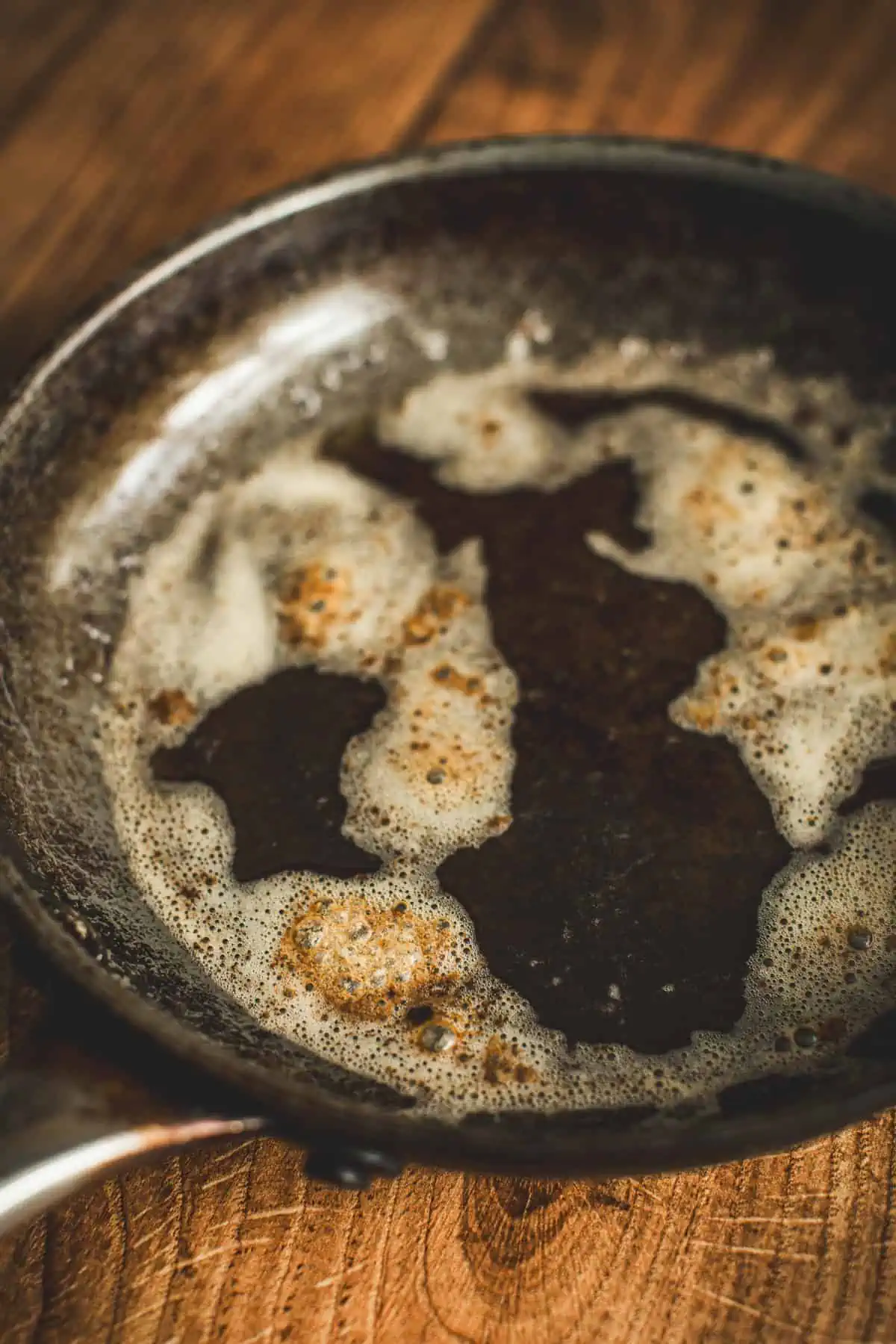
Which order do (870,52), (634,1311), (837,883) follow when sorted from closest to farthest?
(634,1311)
(837,883)
(870,52)

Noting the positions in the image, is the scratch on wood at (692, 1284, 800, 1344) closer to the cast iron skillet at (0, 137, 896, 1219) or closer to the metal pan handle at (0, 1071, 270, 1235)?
the cast iron skillet at (0, 137, 896, 1219)

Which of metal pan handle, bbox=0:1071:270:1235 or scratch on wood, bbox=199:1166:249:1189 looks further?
scratch on wood, bbox=199:1166:249:1189

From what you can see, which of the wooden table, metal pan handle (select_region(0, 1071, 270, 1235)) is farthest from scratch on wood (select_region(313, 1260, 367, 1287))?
metal pan handle (select_region(0, 1071, 270, 1235))

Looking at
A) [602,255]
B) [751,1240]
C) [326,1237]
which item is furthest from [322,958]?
[602,255]

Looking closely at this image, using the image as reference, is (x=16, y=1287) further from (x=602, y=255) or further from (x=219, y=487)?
(x=602, y=255)

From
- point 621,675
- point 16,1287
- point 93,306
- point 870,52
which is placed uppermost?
point 870,52

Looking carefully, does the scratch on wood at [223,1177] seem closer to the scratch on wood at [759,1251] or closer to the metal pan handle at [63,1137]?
the metal pan handle at [63,1137]

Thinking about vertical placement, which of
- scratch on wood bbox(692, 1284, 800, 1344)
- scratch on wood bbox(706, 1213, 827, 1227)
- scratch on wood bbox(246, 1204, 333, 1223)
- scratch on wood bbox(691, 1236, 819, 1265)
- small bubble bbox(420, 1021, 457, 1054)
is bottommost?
scratch on wood bbox(246, 1204, 333, 1223)

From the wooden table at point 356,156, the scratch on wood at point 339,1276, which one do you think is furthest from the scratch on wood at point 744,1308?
the scratch on wood at point 339,1276

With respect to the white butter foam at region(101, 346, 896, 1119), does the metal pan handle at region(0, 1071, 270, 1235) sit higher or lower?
lower
